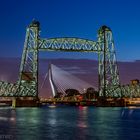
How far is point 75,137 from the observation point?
50.2 metres

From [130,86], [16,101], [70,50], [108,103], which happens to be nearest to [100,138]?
[70,50]

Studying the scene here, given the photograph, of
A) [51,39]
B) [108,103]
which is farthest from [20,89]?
[108,103]

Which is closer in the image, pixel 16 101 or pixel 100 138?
pixel 100 138

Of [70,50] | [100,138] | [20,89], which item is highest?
[70,50]

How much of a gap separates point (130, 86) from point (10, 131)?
130029 mm

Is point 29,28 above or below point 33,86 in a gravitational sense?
above

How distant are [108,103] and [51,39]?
32.0 m

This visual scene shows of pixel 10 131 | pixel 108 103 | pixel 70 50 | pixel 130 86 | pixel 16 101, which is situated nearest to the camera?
pixel 10 131

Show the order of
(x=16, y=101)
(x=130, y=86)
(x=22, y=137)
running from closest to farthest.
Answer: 1. (x=22, y=137)
2. (x=16, y=101)
3. (x=130, y=86)

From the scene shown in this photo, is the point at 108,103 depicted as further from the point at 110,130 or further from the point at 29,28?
the point at 110,130

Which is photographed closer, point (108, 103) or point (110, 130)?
point (110, 130)

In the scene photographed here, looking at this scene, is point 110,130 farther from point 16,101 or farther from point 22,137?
point 16,101

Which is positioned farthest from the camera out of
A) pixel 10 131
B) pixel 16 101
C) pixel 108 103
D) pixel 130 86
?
pixel 130 86

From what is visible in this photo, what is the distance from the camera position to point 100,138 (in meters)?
50.2
